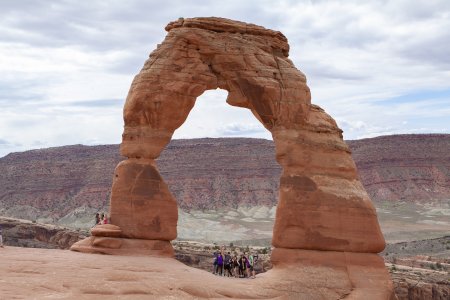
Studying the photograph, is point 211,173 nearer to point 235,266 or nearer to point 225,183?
point 225,183

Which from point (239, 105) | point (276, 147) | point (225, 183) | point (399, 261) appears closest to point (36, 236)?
point (399, 261)

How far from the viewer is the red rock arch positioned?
21562mm

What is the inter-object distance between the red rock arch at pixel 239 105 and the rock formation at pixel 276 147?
0.03 metres

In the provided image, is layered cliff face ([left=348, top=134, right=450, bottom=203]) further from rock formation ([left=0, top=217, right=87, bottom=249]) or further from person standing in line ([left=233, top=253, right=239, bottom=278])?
person standing in line ([left=233, top=253, right=239, bottom=278])

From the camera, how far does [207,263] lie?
4128 centimetres

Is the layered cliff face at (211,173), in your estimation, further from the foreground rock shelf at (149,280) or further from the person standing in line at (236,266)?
the foreground rock shelf at (149,280)

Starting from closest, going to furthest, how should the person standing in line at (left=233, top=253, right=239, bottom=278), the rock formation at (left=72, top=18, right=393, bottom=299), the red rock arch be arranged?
the rock formation at (left=72, top=18, right=393, bottom=299) → the red rock arch → the person standing in line at (left=233, top=253, right=239, bottom=278)

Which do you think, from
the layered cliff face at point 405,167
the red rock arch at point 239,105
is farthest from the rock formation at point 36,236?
the layered cliff face at point 405,167

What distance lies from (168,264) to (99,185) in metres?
80.9

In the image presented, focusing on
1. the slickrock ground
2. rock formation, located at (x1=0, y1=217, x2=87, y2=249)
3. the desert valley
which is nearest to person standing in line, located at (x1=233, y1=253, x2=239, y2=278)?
the slickrock ground

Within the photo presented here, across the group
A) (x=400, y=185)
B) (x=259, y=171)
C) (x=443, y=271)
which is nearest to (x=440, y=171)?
(x=400, y=185)

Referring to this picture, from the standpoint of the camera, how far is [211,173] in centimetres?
10506

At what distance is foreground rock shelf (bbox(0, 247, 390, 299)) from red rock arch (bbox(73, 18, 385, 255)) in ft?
3.97

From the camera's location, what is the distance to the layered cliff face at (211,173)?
99438mm
